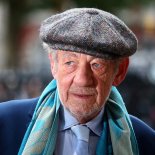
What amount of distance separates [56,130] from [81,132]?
0.43ft

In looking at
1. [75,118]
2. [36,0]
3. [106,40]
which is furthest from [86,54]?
[36,0]

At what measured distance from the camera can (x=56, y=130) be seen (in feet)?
11.7

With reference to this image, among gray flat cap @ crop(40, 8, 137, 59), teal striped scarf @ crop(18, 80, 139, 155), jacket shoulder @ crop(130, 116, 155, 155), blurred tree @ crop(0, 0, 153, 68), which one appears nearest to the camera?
gray flat cap @ crop(40, 8, 137, 59)

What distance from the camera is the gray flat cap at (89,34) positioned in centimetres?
336

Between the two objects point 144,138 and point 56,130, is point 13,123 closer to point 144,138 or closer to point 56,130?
point 56,130

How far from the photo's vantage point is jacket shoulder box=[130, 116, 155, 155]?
3811mm

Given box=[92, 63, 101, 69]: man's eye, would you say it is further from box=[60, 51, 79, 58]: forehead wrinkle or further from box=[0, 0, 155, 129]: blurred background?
box=[0, 0, 155, 129]: blurred background

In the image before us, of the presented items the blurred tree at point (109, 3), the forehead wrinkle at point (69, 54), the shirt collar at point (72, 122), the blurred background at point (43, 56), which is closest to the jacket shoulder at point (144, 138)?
the shirt collar at point (72, 122)

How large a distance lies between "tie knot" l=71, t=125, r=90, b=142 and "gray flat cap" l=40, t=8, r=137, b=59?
1.34 ft

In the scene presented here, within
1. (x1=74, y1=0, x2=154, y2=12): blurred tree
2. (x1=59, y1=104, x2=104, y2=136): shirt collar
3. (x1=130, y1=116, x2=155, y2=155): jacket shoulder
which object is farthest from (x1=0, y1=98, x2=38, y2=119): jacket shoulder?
(x1=74, y1=0, x2=154, y2=12): blurred tree

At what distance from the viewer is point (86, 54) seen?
339cm

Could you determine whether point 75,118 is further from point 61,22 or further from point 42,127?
point 61,22

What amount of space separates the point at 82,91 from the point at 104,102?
0.18 m

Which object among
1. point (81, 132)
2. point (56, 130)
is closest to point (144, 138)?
point (81, 132)
